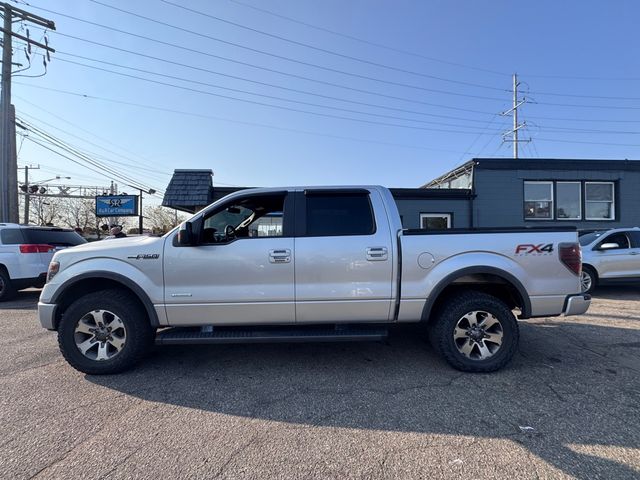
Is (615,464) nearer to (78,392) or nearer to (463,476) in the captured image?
(463,476)

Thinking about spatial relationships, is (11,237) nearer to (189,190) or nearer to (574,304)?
(189,190)

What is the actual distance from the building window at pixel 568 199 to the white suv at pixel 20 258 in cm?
1660

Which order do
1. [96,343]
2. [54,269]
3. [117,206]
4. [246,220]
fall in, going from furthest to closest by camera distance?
[117,206]
[246,220]
[54,269]
[96,343]

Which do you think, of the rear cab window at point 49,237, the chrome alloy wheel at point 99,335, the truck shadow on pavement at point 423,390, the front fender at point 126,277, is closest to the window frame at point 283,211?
the front fender at point 126,277

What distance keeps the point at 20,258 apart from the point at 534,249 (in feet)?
33.7

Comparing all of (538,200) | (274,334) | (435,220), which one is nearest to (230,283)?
(274,334)

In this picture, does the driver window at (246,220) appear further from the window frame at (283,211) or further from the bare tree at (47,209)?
the bare tree at (47,209)

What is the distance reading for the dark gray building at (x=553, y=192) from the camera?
13.1 metres

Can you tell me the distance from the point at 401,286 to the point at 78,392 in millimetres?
3469

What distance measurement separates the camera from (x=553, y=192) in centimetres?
1334

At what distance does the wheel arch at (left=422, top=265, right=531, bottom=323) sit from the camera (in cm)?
377

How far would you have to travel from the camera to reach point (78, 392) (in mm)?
3453

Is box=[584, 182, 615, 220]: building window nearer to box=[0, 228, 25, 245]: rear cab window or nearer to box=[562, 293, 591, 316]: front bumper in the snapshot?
box=[562, 293, 591, 316]: front bumper

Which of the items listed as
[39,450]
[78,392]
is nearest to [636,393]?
[39,450]
